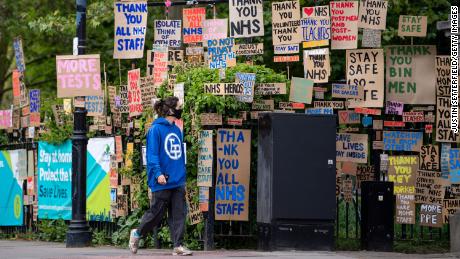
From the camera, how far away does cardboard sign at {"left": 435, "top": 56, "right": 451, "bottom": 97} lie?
15711 mm

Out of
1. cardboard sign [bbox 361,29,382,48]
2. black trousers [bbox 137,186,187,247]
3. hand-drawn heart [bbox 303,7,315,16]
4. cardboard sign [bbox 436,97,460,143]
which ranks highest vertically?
hand-drawn heart [bbox 303,7,315,16]

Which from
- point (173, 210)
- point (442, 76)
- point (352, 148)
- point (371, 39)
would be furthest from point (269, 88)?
point (173, 210)

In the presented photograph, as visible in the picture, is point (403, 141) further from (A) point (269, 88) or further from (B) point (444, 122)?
(A) point (269, 88)

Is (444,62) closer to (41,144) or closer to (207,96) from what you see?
(207,96)

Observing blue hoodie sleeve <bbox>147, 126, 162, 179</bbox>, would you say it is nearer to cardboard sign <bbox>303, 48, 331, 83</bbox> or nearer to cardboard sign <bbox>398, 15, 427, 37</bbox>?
cardboard sign <bbox>303, 48, 331, 83</bbox>

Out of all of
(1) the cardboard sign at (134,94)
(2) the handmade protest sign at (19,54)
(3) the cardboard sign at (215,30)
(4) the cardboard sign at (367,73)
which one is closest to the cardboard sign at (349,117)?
(4) the cardboard sign at (367,73)

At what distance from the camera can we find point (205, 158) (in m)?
14.2

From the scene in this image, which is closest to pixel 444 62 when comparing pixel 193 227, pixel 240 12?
pixel 240 12

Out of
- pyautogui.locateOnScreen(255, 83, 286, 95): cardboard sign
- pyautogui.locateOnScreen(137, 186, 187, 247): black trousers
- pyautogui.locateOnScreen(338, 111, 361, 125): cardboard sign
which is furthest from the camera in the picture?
pyautogui.locateOnScreen(338, 111, 361, 125): cardboard sign

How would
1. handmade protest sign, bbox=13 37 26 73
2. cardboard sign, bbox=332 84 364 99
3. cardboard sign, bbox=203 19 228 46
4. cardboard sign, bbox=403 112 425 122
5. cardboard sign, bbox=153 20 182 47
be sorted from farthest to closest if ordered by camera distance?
handmade protest sign, bbox=13 37 26 73, cardboard sign, bbox=153 20 182 47, cardboard sign, bbox=203 19 228 46, cardboard sign, bbox=403 112 425 122, cardboard sign, bbox=332 84 364 99

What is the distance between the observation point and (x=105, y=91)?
56.4 feet

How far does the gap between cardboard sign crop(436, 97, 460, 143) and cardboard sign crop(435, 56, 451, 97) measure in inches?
4.4

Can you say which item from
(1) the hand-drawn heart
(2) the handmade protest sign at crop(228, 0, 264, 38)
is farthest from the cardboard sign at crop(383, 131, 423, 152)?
(2) the handmade protest sign at crop(228, 0, 264, 38)

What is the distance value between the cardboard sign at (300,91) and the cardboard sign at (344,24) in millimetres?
1165
